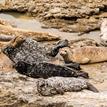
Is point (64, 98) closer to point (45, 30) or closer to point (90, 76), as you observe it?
point (90, 76)

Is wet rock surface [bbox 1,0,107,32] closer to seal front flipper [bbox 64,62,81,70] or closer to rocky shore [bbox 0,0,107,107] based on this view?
rocky shore [bbox 0,0,107,107]

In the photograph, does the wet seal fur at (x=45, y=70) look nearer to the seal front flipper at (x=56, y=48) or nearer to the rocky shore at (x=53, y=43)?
the rocky shore at (x=53, y=43)

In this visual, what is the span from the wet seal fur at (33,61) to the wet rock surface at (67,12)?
2.78 meters

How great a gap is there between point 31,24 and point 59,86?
606cm

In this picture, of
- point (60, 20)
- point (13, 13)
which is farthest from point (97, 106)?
point (13, 13)

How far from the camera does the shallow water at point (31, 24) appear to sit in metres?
11.7

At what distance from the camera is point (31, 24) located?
42.2 feet

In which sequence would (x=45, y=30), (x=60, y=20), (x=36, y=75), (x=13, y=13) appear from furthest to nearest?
1. (x=13, y=13)
2. (x=60, y=20)
3. (x=45, y=30)
4. (x=36, y=75)

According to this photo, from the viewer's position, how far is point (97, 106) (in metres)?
6.34

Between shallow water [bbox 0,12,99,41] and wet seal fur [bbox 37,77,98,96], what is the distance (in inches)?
157

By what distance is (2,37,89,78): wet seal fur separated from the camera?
8.36m

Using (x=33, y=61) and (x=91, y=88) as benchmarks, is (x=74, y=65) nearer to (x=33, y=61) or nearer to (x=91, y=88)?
(x=33, y=61)

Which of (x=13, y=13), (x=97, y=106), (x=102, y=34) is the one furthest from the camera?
(x=13, y=13)

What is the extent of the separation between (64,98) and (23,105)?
1.99 feet
